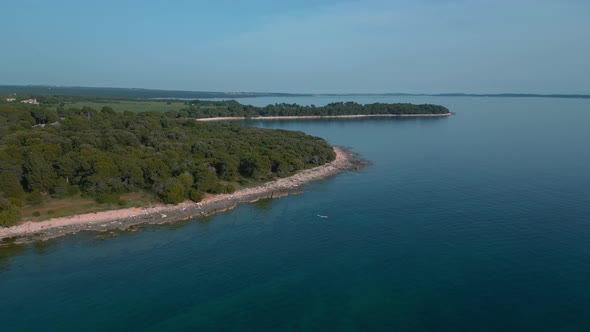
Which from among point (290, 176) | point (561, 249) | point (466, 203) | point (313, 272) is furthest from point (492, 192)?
point (313, 272)

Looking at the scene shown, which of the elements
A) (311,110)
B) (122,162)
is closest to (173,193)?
(122,162)

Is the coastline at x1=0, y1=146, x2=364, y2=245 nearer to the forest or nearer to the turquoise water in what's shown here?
the turquoise water

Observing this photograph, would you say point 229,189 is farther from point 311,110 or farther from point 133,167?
point 311,110

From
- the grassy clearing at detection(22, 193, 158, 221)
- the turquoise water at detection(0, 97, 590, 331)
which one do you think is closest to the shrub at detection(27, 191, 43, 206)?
the grassy clearing at detection(22, 193, 158, 221)

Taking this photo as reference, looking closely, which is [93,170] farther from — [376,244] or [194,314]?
[376,244]

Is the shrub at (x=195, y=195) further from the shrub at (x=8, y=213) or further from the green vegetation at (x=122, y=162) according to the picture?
the shrub at (x=8, y=213)

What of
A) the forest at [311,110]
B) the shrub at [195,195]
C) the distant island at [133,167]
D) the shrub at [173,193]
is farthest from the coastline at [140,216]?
the forest at [311,110]
